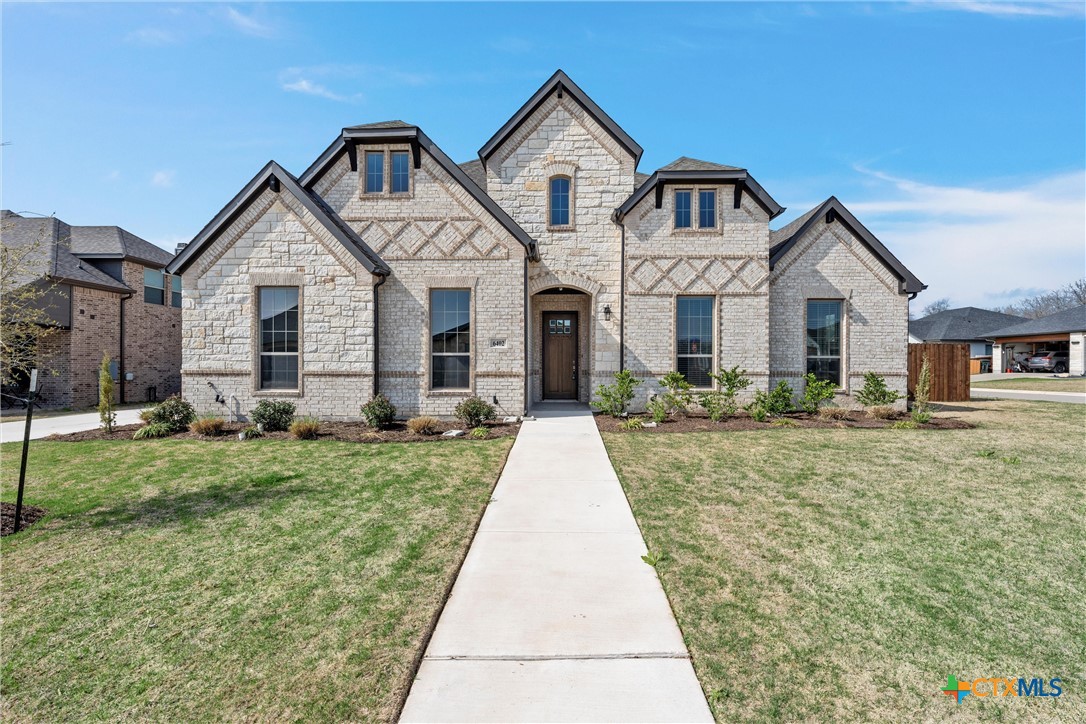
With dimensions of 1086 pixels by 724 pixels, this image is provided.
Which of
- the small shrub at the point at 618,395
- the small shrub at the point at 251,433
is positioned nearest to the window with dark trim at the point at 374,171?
the small shrub at the point at 251,433

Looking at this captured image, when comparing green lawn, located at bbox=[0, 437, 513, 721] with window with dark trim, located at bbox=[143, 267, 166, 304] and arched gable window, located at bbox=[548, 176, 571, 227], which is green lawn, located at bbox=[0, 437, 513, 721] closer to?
arched gable window, located at bbox=[548, 176, 571, 227]

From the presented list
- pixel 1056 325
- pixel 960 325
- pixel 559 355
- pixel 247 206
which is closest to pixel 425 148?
pixel 247 206

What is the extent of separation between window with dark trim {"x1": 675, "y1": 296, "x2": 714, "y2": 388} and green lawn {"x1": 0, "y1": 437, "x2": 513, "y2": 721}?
8162mm

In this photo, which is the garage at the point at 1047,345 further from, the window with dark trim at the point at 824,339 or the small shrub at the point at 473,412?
the small shrub at the point at 473,412

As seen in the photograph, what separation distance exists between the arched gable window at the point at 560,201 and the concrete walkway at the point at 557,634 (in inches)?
401

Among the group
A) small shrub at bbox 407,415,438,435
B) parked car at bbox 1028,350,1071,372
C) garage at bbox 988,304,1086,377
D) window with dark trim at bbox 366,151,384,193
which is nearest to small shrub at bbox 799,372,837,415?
small shrub at bbox 407,415,438,435

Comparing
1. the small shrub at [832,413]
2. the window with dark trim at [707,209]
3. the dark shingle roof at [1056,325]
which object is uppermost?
the window with dark trim at [707,209]

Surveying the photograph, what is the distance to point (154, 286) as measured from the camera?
19328 mm

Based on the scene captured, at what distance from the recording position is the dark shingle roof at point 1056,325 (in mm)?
33938

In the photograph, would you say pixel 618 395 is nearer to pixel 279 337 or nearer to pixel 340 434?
pixel 340 434

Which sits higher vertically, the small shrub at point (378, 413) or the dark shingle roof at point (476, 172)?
the dark shingle roof at point (476, 172)

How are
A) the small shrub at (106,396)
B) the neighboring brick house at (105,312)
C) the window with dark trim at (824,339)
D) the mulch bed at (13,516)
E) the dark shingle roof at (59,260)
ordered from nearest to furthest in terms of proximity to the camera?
1. the mulch bed at (13,516)
2. the small shrub at (106,396)
3. the window with dark trim at (824,339)
4. the dark shingle roof at (59,260)
5. the neighboring brick house at (105,312)

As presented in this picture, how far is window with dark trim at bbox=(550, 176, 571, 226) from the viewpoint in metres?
14.2

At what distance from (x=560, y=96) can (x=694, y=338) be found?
803 cm
